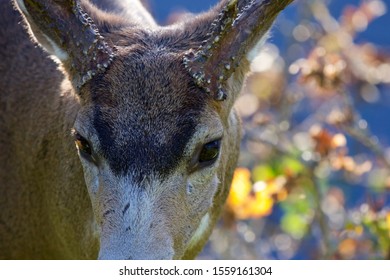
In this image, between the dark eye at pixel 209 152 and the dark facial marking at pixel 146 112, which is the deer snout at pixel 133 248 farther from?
the dark eye at pixel 209 152

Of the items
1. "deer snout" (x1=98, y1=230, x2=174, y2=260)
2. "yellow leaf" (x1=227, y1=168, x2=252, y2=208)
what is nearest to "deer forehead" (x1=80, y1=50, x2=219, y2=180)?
"deer snout" (x1=98, y1=230, x2=174, y2=260)

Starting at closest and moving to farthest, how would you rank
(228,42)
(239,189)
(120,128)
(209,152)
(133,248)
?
(133,248) → (120,128) → (209,152) → (228,42) → (239,189)

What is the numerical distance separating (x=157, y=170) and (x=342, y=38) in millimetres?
3605

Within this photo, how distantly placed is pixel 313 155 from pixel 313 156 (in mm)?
10

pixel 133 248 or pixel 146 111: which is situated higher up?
pixel 146 111

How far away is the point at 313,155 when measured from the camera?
674 centimetres

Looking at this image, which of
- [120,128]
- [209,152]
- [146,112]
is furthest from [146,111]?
[209,152]

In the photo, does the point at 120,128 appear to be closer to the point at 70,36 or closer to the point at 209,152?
the point at 209,152

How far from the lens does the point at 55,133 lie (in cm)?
559

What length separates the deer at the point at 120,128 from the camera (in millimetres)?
4617

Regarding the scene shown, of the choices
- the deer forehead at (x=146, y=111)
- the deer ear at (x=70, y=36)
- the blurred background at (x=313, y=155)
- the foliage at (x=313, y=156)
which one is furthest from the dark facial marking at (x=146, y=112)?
the foliage at (x=313, y=156)

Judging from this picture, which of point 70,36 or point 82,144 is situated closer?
point 82,144

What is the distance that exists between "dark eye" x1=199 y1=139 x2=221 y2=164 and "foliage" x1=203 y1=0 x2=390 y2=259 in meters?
1.77

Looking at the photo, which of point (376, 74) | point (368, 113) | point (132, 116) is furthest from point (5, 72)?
point (368, 113)
